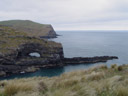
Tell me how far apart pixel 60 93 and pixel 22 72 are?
159 ft

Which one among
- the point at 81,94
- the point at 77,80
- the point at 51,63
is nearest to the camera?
the point at 81,94

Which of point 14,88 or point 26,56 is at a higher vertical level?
point 14,88

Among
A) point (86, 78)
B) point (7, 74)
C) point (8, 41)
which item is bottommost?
point (7, 74)

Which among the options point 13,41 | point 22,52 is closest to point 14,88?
point 13,41

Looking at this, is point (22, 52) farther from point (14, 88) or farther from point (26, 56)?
point (14, 88)

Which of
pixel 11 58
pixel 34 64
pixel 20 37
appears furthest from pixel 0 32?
pixel 34 64

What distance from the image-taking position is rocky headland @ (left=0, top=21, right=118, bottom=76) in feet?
167

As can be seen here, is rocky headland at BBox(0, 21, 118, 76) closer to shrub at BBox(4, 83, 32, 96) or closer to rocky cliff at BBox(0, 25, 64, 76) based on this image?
rocky cliff at BBox(0, 25, 64, 76)

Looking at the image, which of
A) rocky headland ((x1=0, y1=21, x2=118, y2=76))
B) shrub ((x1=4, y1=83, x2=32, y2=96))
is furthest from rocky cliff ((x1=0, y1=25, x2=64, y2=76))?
shrub ((x1=4, y1=83, x2=32, y2=96))

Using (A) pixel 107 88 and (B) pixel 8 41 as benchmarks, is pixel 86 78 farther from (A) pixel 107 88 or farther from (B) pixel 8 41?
(B) pixel 8 41

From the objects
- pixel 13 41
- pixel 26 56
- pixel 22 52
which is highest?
pixel 13 41

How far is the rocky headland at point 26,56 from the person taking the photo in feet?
167

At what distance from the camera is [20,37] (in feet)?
206

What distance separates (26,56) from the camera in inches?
2357
